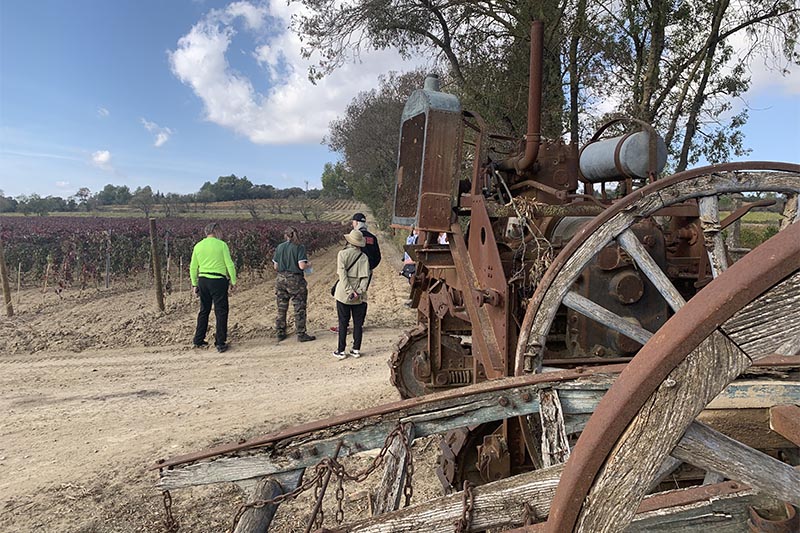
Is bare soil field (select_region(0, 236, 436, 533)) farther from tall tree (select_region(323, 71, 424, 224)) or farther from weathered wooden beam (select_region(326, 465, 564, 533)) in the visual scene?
tall tree (select_region(323, 71, 424, 224))

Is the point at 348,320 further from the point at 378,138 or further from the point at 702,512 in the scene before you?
the point at 378,138

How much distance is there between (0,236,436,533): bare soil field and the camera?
12.3 ft

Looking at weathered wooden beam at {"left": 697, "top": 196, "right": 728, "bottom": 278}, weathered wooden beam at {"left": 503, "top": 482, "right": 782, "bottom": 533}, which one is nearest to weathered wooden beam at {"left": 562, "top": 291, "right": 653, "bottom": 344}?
weathered wooden beam at {"left": 697, "top": 196, "right": 728, "bottom": 278}

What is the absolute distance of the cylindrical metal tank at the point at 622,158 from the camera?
390cm

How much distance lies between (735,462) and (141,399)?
6.20m

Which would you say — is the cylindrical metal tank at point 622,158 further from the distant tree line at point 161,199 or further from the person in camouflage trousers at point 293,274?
the distant tree line at point 161,199

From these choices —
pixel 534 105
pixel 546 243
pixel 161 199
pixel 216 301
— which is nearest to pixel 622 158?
pixel 534 105

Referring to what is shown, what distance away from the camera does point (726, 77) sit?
33.1 ft

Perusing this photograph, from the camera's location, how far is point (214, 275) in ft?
26.6

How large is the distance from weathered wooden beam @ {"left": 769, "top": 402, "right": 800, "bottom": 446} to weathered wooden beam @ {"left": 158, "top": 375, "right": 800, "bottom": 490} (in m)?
0.30

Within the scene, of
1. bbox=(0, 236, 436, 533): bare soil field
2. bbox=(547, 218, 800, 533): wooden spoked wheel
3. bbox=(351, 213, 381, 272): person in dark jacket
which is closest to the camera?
bbox=(547, 218, 800, 533): wooden spoked wheel

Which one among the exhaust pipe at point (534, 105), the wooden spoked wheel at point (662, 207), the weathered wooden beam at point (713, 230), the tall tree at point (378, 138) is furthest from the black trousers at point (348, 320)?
the tall tree at point (378, 138)

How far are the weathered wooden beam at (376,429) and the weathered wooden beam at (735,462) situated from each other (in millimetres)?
901

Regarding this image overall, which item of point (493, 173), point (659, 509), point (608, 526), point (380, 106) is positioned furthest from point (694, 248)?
point (380, 106)
